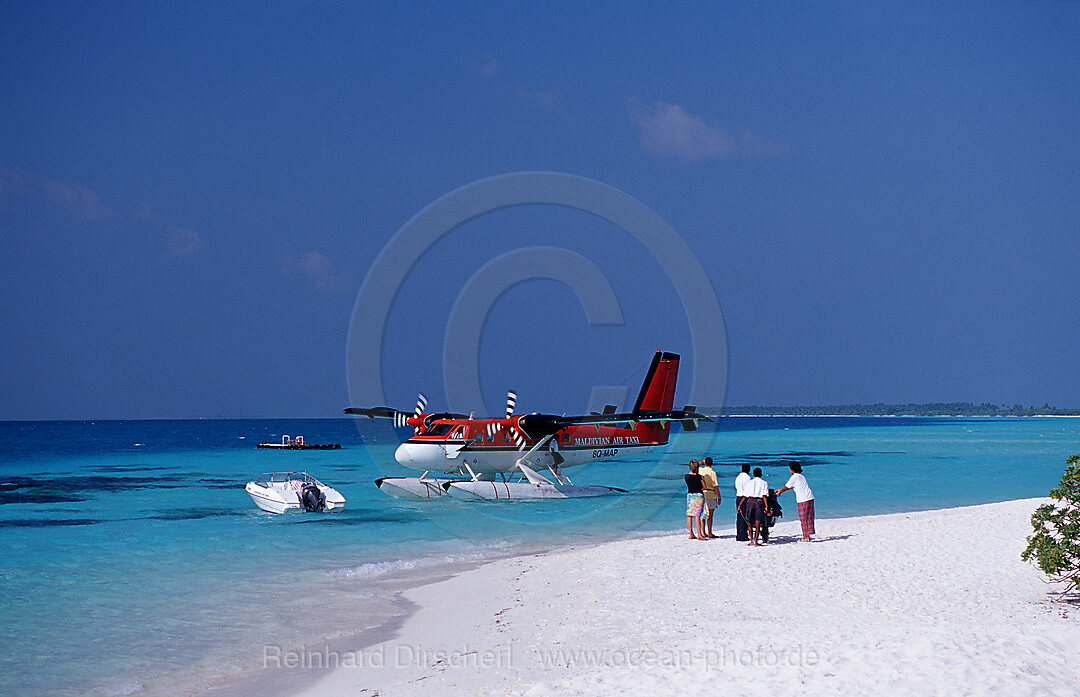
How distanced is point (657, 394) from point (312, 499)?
1626 cm

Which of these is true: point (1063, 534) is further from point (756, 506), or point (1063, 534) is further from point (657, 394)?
point (657, 394)

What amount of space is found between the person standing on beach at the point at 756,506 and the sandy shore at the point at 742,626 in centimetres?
47

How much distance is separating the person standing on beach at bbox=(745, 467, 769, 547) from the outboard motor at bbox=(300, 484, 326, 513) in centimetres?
Answer: 1435

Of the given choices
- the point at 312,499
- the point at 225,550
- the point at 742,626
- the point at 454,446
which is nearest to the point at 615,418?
the point at 454,446

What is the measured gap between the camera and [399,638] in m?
10.3

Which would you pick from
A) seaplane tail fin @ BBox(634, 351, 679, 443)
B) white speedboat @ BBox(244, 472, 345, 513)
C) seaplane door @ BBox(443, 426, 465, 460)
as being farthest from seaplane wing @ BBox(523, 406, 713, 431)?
white speedboat @ BBox(244, 472, 345, 513)

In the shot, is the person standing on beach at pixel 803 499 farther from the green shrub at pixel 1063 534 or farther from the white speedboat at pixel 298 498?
the white speedboat at pixel 298 498

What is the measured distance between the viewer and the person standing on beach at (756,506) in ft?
49.0

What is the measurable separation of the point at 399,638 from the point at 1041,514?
771 centimetres

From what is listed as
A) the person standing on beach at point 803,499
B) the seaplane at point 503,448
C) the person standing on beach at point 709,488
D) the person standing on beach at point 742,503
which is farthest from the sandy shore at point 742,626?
the seaplane at point 503,448

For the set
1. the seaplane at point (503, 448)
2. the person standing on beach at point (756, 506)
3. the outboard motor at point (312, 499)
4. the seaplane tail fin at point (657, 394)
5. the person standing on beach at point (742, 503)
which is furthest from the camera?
the seaplane tail fin at point (657, 394)

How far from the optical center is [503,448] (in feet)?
96.9

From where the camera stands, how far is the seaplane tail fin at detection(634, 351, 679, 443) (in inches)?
1377

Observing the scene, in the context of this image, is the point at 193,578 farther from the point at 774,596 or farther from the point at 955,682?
Answer: the point at 955,682
